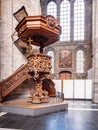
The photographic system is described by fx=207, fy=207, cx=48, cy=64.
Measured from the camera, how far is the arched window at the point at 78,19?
2204cm

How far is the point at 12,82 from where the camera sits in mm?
8914

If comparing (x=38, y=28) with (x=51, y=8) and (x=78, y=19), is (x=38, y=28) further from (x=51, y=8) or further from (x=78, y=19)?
(x=51, y=8)

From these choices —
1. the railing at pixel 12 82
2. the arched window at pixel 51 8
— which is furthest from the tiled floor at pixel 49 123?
the arched window at pixel 51 8

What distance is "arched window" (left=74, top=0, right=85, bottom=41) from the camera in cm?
2204

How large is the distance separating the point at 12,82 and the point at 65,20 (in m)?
15.0

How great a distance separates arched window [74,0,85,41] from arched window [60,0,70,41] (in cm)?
76

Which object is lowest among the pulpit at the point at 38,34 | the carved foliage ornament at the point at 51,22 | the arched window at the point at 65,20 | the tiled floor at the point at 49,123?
the tiled floor at the point at 49,123

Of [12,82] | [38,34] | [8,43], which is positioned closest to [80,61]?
[8,43]

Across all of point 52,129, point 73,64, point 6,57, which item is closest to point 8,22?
point 6,57

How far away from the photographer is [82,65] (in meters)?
21.5

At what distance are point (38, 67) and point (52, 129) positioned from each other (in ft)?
8.64

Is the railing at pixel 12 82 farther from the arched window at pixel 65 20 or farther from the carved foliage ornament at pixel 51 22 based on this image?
the arched window at pixel 65 20

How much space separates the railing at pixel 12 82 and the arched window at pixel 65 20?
1384 cm

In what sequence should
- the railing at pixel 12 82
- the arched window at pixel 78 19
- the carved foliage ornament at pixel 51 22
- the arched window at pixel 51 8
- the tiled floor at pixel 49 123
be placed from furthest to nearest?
the arched window at pixel 51 8 → the arched window at pixel 78 19 → the railing at pixel 12 82 → the carved foliage ornament at pixel 51 22 → the tiled floor at pixel 49 123
